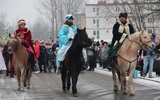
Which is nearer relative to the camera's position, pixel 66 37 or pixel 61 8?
pixel 66 37

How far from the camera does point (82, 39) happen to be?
463 inches

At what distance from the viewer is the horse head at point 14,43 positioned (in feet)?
43.9

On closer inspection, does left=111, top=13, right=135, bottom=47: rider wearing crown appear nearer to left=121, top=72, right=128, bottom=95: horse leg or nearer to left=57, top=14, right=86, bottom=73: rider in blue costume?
left=121, top=72, right=128, bottom=95: horse leg

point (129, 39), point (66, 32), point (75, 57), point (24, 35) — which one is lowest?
point (75, 57)

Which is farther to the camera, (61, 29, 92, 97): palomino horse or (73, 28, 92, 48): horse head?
(61, 29, 92, 97): palomino horse

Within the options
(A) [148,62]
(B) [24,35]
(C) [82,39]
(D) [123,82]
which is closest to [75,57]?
(C) [82,39]

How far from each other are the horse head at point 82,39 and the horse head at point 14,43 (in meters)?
2.63

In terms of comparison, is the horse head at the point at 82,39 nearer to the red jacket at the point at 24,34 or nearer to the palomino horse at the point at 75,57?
the palomino horse at the point at 75,57

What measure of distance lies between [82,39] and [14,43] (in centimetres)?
300

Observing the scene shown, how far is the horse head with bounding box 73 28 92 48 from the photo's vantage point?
11.7 meters

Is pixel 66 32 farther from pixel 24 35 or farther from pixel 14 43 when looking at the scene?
pixel 24 35

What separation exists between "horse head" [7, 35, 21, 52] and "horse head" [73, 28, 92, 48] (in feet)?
8.61

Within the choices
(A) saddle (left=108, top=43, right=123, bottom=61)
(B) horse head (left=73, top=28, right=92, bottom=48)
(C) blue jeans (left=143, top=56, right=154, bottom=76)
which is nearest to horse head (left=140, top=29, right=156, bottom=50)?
(A) saddle (left=108, top=43, right=123, bottom=61)

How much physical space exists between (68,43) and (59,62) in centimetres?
80
